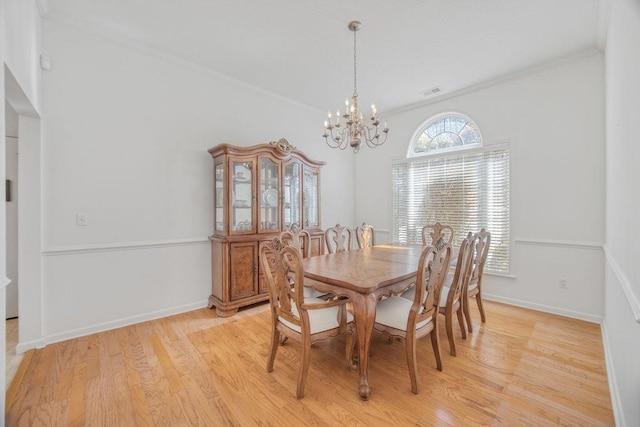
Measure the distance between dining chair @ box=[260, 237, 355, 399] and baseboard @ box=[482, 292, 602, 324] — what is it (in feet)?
8.32

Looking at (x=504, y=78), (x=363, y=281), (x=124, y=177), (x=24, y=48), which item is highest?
(x=504, y=78)

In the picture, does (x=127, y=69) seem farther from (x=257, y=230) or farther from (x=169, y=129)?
(x=257, y=230)

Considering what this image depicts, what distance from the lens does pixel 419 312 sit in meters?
1.91

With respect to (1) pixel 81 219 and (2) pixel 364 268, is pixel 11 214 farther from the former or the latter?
(2) pixel 364 268

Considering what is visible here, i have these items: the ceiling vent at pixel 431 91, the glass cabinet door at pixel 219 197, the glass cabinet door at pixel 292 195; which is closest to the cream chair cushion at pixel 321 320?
the glass cabinet door at pixel 219 197

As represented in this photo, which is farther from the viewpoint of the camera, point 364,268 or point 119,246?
point 119,246

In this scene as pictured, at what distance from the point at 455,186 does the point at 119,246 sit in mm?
4173

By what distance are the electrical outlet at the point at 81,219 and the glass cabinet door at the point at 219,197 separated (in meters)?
1.21

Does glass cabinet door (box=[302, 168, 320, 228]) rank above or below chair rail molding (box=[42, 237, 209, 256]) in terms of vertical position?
above

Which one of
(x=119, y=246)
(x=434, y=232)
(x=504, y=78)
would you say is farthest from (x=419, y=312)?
(x=504, y=78)

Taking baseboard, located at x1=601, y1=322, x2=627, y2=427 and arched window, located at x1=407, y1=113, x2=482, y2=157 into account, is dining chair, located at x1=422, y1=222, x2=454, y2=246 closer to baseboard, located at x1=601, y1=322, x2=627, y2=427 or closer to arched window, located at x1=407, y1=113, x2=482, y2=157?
arched window, located at x1=407, y1=113, x2=482, y2=157

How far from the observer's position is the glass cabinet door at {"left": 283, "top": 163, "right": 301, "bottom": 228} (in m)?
3.79

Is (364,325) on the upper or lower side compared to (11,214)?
lower

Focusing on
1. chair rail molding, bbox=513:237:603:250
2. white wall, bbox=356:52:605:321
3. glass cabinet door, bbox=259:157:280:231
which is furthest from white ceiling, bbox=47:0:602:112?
chair rail molding, bbox=513:237:603:250
